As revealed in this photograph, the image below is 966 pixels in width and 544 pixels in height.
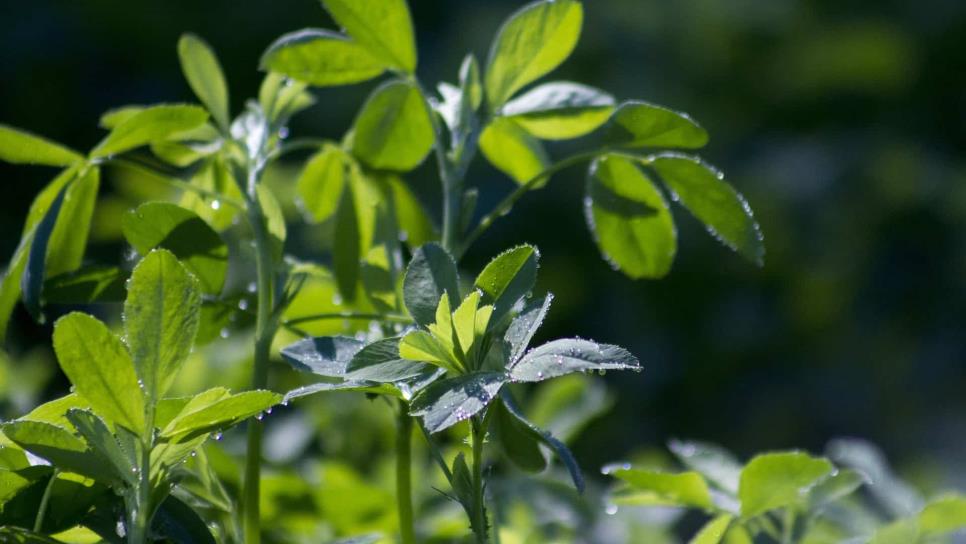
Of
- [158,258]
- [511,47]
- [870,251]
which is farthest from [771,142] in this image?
[158,258]

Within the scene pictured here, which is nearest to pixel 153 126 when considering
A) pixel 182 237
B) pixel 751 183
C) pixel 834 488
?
pixel 182 237

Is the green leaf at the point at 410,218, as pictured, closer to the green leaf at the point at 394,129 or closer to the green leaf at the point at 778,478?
the green leaf at the point at 394,129

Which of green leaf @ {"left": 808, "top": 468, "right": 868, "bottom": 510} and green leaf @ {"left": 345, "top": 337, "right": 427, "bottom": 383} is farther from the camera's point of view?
green leaf @ {"left": 808, "top": 468, "right": 868, "bottom": 510}

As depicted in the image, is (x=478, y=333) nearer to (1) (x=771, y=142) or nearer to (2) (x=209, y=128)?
(2) (x=209, y=128)

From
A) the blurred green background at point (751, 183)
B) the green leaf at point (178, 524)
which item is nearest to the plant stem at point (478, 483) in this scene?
the green leaf at point (178, 524)

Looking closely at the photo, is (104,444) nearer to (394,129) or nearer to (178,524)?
(178,524)

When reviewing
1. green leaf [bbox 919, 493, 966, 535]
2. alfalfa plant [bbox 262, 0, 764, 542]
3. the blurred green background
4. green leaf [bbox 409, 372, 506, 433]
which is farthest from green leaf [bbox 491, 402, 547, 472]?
the blurred green background

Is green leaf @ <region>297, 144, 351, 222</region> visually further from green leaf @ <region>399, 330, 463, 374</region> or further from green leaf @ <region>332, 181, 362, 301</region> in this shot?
green leaf @ <region>399, 330, 463, 374</region>
